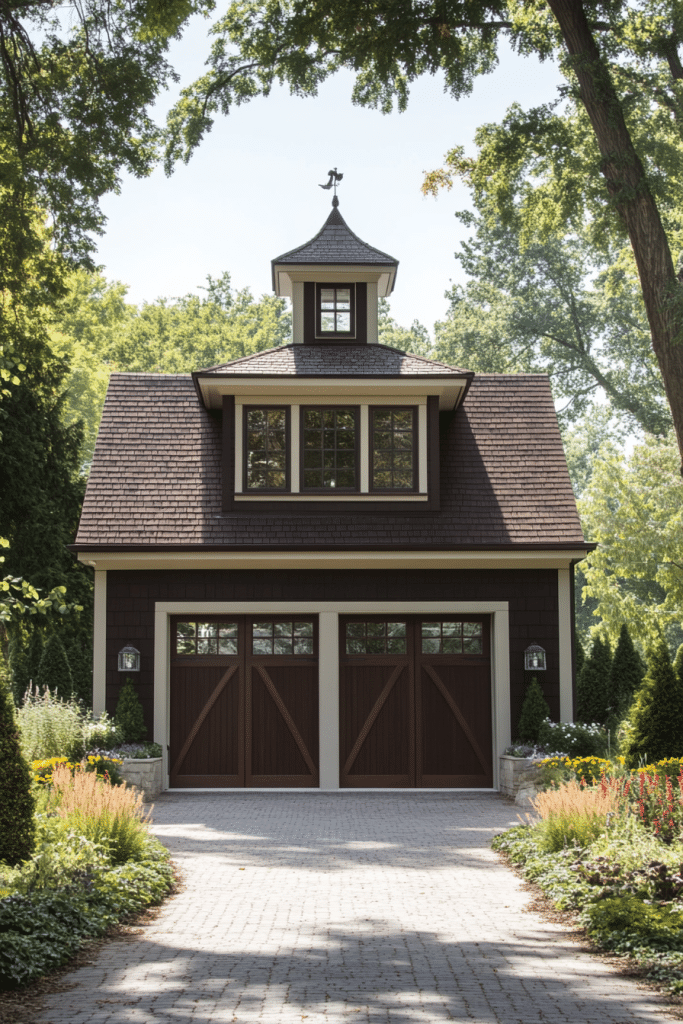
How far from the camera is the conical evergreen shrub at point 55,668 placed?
21.0m

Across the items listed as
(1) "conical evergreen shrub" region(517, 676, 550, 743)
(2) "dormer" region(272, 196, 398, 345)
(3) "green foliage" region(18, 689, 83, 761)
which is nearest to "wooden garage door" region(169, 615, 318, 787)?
(3) "green foliage" region(18, 689, 83, 761)

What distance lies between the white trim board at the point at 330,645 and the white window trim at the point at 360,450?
161cm

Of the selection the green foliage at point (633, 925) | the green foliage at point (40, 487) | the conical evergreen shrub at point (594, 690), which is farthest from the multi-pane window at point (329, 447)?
the green foliage at point (633, 925)

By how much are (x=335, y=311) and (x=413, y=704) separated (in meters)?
6.79

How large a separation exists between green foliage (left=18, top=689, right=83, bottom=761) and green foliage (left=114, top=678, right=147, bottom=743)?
0.77m

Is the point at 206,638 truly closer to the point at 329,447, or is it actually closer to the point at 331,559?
the point at 331,559

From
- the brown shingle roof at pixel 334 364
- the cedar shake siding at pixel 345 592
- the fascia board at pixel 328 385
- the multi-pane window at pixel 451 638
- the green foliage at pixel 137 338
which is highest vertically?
the green foliage at pixel 137 338

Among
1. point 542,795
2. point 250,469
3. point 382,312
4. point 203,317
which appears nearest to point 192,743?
point 250,469

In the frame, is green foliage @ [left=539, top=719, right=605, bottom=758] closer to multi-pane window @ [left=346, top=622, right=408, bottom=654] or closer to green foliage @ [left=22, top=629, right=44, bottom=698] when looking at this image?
multi-pane window @ [left=346, top=622, right=408, bottom=654]

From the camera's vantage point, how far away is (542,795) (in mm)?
9625

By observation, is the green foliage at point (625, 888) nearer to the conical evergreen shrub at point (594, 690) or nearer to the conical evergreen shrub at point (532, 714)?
the conical evergreen shrub at point (532, 714)

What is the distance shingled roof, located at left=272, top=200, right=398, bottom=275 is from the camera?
16.8 metres

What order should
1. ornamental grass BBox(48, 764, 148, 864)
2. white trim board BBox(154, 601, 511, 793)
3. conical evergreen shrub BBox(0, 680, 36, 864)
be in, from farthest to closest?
white trim board BBox(154, 601, 511, 793)
ornamental grass BBox(48, 764, 148, 864)
conical evergreen shrub BBox(0, 680, 36, 864)

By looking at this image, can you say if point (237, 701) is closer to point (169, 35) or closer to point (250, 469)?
point (250, 469)
